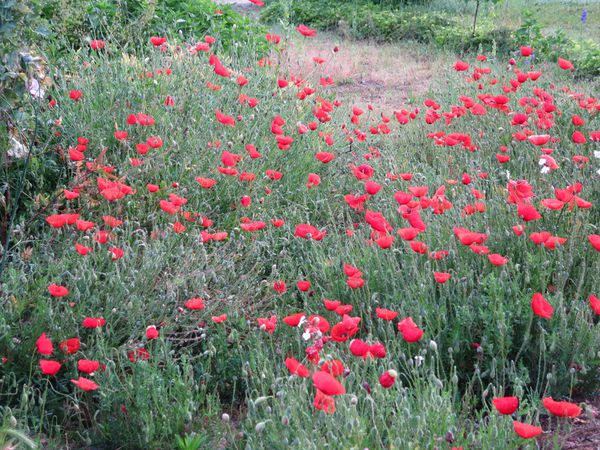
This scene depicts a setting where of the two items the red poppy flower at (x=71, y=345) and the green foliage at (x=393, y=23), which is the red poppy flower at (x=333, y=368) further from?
the green foliage at (x=393, y=23)

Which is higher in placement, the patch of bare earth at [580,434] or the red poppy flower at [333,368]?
the red poppy flower at [333,368]

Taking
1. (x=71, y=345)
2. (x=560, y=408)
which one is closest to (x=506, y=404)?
(x=560, y=408)

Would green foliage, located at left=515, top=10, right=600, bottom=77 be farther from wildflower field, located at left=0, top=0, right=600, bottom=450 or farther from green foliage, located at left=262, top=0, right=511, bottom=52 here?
wildflower field, located at left=0, top=0, right=600, bottom=450

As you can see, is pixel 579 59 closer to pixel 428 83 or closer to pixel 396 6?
pixel 428 83

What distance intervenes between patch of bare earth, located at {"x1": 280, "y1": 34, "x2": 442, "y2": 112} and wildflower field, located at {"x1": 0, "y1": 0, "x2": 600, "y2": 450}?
2566 mm

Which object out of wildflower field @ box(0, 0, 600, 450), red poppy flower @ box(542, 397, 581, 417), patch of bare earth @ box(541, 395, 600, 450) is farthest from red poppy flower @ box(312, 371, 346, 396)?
patch of bare earth @ box(541, 395, 600, 450)

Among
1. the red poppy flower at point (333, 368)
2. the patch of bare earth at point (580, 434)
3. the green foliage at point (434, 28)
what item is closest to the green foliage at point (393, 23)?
the green foliage at point (434, 28)

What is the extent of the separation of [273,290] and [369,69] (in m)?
5.90

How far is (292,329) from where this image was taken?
3.11m

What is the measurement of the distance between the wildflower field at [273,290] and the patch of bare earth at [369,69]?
257 cm

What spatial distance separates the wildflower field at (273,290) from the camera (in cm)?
239

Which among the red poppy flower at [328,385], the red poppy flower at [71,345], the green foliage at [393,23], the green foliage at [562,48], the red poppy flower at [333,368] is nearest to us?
the red poppy flower at [328,385]

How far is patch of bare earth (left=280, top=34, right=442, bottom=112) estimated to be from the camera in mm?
7797

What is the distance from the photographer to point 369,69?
902 cm
